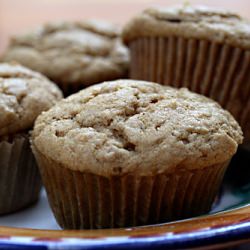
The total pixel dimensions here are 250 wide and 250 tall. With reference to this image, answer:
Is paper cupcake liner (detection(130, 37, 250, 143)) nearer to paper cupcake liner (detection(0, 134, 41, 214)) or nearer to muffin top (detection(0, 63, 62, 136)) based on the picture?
muffin top (detection(0, 63, 62, 136))

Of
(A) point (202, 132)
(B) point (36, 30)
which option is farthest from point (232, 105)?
(B) point (36, 30)

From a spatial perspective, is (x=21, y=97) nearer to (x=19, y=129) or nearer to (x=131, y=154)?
(x=19, y=129)

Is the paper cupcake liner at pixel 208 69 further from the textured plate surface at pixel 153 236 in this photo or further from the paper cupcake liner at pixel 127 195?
the textured plate surface at pixel 153 236

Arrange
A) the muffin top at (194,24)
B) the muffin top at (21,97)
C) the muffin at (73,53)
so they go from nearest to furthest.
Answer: the muffin top at (21,97) < the muffin top at (194,24) < the muffin at (73,53)

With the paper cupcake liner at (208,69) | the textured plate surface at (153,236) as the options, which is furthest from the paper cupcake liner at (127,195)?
the paper cupcake liner at (208,69)

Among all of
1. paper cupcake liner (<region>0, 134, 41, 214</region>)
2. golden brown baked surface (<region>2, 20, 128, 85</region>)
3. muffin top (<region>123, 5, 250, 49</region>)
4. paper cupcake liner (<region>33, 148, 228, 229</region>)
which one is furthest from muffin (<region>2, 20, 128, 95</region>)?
paper cupcake liner (<region>33, 148, 228, 229</region>)

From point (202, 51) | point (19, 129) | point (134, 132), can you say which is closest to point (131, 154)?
point (134, 132)

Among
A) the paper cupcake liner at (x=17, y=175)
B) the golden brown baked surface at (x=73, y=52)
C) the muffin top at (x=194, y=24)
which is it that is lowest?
the paper cupcake liner at (x=17, y=175)

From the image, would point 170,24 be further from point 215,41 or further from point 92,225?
point 92,225
